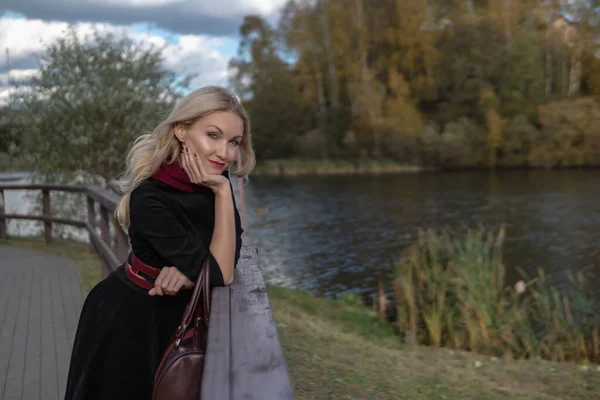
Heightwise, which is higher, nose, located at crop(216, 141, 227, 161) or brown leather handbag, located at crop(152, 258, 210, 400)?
nose, located at crop(216, 141, 227, 161)

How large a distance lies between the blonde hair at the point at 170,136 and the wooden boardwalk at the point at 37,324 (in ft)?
6.40

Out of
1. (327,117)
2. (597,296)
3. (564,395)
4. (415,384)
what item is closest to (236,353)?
(415,384)

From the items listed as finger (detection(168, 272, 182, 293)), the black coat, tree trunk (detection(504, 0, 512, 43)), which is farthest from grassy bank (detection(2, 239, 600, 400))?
tree trunk (detection(504, 0, 512, 43))

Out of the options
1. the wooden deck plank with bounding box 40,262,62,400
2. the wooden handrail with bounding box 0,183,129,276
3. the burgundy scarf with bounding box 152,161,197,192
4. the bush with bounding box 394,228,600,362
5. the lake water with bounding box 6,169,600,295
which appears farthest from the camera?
the lake water with bounding box 6,169,600,295

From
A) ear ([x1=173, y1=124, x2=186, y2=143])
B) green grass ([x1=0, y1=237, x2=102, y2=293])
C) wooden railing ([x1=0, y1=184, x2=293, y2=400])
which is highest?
ear ([x1=173, y1=124, x2=186, y2=143])

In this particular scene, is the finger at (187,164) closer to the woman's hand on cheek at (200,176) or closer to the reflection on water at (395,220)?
the woman's hand on cheek at (200,176)

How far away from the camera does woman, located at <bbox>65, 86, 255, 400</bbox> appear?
201 cm

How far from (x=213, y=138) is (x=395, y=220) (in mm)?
19287

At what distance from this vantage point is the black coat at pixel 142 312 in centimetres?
200

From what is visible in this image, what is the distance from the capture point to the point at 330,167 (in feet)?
Answer: 155

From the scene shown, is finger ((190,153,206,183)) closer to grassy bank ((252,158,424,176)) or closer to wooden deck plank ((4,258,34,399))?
wooden deck plank ((4,258,34,399))

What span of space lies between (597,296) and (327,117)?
4384 centimetres

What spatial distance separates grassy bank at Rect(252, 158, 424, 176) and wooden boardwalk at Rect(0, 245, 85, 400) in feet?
128

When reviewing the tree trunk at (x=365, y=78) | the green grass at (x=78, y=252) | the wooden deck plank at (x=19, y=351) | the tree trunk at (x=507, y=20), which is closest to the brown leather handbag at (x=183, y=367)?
the wooden deck plank at (x=19, y=351)
